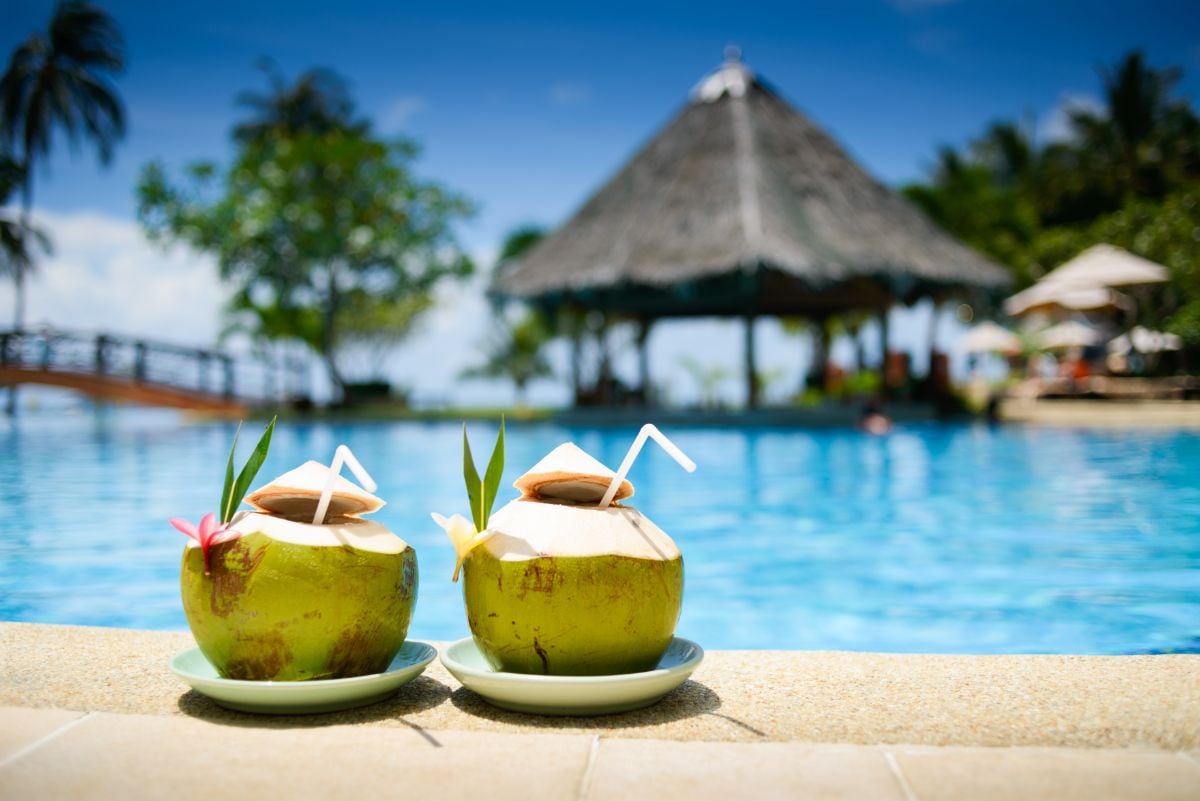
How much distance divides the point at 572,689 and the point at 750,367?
64.7ft

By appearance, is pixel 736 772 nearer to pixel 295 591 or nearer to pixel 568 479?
pixel 568 479

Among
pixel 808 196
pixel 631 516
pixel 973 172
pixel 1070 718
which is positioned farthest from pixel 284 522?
pixel 973 172

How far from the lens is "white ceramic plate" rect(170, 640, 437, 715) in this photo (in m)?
2.28

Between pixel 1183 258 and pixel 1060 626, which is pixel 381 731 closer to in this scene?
pixel 1060 626

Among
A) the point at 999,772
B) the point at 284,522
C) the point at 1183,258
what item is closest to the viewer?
the point at 999,772

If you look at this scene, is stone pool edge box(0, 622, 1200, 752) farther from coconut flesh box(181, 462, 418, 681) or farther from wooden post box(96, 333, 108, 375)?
wooden post box(96, 333, 108, 375)

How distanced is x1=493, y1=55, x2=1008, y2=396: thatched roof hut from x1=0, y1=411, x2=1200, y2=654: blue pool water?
17.9 ft

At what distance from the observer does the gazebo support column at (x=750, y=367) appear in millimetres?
21578

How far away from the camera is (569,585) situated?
2.34 meters

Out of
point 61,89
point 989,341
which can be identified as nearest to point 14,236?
point 61,89

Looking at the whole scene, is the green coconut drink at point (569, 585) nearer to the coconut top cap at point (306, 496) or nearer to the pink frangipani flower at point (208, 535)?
the coconut top cap at point (306, 496)

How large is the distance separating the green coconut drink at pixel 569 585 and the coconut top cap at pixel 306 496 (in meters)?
0.25

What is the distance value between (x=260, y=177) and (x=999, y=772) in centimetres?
2905

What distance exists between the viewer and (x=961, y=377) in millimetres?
34719
